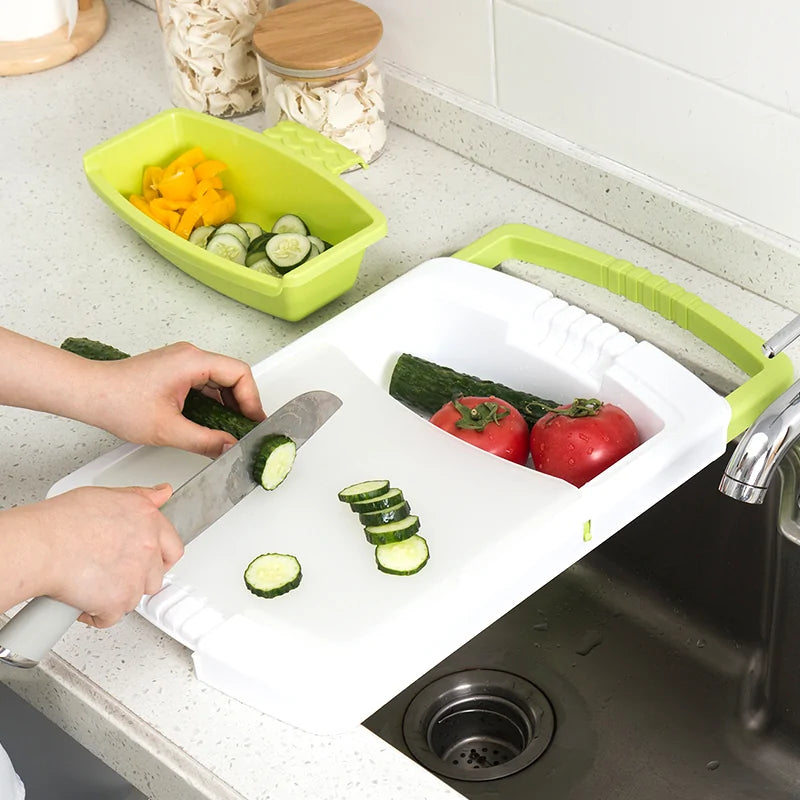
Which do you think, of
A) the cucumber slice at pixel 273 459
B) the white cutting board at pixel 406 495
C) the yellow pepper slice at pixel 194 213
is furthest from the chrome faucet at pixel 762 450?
the yellow pepper slice at pixel 194 213

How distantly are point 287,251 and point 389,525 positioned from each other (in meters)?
0.39

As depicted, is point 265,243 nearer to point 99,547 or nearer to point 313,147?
point 313,147

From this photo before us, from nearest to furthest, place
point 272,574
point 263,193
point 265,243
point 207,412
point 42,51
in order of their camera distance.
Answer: point 272,574
point 207,412
point 265,243
point 263,193
point 42,51

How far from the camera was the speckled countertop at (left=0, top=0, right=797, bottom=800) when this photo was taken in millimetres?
851

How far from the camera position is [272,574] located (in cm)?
91

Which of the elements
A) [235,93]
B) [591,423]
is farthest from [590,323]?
[235,93]

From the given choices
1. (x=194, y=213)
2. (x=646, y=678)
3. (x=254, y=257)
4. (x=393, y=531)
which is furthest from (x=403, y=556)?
(x=194, y=213)

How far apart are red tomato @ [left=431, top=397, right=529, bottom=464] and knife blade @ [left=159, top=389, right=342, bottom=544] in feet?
0.31

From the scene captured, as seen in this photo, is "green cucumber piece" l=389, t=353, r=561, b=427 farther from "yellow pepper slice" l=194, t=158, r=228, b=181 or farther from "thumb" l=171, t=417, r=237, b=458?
"yellow pepper slice" l=194, t=158, r=228, b=181

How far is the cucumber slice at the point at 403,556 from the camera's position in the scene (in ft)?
2.98

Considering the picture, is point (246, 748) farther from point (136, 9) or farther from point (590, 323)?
point (136, 9)

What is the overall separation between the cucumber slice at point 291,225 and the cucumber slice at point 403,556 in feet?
1.48

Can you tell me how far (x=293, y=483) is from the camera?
100 cm

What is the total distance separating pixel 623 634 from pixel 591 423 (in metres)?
0.26
